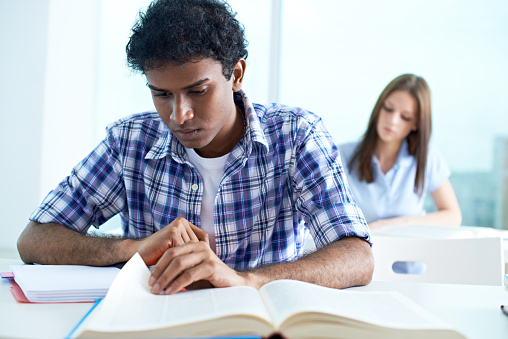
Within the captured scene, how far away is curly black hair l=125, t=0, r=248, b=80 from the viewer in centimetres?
118

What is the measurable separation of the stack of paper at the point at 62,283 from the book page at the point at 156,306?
9cm

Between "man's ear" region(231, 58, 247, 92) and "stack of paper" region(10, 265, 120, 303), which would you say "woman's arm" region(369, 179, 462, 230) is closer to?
"man's ear" region(231, 58, 247, 92)

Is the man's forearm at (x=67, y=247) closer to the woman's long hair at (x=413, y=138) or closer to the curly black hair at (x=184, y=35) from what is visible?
the curly black hair at (x=184, y=35)

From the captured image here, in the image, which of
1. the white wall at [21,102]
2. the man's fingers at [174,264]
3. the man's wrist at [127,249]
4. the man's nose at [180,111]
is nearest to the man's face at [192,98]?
the man's nose at [180,111]

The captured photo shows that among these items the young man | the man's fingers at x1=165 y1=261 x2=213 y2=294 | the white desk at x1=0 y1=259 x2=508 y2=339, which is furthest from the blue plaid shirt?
the man's fingers at x1=165 y1=261 x2=213 y2=294

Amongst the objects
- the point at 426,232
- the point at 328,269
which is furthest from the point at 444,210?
the point at 328,269

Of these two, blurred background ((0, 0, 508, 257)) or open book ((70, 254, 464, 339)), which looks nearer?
open book ((70, 254, 464, 339))

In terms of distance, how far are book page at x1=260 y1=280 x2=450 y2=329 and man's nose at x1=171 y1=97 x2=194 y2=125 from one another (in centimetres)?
50

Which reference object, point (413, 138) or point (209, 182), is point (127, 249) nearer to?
point (209, 182)

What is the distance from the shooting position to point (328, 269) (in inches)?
39.9

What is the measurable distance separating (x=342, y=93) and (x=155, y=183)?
7.49ft

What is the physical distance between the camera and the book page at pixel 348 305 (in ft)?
2.14

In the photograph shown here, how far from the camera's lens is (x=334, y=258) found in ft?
3.43

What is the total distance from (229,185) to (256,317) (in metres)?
0.71
